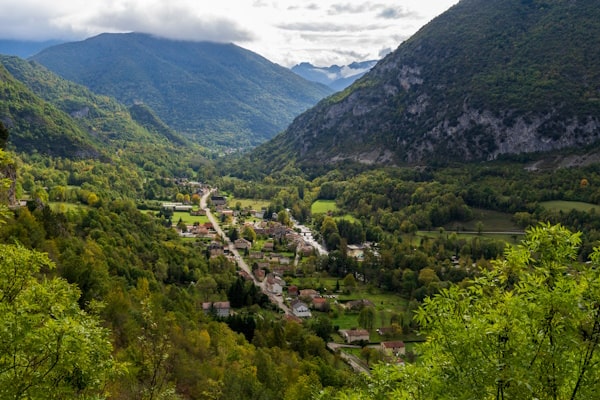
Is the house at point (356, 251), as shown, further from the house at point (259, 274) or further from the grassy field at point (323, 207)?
the grassy field at point (323, 207)

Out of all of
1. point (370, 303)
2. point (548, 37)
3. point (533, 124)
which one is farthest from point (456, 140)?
point (370, 303)

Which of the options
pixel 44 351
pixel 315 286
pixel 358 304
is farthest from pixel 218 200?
pixel 44 351

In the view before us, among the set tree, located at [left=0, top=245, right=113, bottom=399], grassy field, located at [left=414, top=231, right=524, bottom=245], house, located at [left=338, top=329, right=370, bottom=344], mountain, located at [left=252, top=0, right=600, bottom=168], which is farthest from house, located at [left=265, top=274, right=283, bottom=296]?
mountain, located at [left=252, top=0, right=600, bottom=168]

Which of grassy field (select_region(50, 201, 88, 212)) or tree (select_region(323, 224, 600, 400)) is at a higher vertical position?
tree (select_region(323, 224, 600, 400))

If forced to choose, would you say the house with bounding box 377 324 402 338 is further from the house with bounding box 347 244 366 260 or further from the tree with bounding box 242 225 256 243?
the tree with bounding box 242 225 256 243

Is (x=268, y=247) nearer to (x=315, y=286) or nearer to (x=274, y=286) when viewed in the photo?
(x=315, y=286)

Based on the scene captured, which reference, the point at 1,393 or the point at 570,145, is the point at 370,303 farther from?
the point at 570,145
